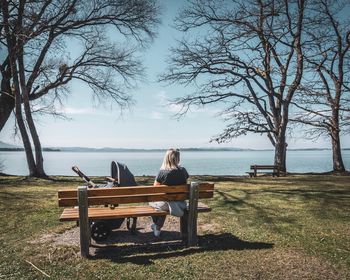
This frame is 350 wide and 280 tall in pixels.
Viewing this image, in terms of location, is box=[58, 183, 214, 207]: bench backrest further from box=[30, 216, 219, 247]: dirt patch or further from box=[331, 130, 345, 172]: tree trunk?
box=[331, 130, 345, 172]: tree trunk

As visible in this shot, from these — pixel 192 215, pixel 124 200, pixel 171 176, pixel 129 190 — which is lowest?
pixel 192 215

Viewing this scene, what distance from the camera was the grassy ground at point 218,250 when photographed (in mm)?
5395

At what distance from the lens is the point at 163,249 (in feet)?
21.5

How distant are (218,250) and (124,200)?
1.80 metres

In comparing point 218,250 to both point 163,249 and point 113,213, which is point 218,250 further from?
point 113,213

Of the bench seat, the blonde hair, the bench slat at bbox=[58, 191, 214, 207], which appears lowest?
the bench seat

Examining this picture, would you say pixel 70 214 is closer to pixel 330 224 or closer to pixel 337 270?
pixel 337 270

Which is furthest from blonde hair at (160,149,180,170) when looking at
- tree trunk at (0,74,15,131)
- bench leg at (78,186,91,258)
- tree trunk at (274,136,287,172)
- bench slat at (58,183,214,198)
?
tree trunk at (274,136,287,172)

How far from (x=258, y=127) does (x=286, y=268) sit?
69.0ft

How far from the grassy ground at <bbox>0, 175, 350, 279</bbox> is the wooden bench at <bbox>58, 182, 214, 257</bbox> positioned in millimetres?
371

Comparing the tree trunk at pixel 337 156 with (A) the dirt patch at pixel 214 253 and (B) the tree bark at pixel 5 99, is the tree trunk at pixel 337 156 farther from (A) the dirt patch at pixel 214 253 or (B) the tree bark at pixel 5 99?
(B) the tree bark at pixel 5 99

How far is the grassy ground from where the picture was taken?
5.39m

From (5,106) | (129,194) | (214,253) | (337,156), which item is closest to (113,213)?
(129,194)

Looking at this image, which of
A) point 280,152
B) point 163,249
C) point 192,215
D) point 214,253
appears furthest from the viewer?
point 280,152
